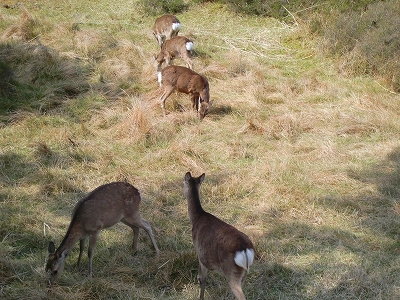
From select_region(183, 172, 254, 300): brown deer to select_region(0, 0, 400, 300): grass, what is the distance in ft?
1.68

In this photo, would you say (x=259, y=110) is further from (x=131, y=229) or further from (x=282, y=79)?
(x=131, y=229)

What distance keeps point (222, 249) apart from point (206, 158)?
3754 millimetres

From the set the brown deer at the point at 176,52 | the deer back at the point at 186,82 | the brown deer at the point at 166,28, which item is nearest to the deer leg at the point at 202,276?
the deer back at the point at 186,82

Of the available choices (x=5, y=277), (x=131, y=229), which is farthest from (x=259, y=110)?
(x=5, y=277)

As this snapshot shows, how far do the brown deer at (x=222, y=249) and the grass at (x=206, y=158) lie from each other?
0.51m

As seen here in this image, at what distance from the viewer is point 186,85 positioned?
10492 mm

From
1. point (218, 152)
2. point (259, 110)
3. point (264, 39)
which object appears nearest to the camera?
point (218, 152)

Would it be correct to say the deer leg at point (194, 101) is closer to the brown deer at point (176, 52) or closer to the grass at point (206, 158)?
the grass at point (206, 158)

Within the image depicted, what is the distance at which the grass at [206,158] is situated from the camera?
19.0 ft

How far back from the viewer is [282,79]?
464 inches

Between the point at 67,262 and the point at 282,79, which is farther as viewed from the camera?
the point at 282,79

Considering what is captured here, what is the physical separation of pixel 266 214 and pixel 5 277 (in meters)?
3.00

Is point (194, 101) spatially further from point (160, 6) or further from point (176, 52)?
point (160, 6)

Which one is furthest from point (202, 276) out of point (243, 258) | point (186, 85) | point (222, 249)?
point (186, 85)
